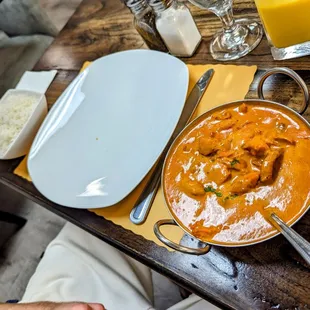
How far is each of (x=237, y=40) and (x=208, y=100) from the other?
185 mm

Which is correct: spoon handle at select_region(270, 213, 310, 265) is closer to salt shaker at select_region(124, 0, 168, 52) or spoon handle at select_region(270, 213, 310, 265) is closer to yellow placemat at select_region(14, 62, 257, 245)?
yellow placemat at select_region(14, 62, 257, 245)

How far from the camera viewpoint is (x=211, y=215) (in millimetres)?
726

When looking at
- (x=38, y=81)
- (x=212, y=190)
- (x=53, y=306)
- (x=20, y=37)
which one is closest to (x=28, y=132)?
(x=38, y=81)

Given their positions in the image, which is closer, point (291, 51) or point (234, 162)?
point (234, 162)

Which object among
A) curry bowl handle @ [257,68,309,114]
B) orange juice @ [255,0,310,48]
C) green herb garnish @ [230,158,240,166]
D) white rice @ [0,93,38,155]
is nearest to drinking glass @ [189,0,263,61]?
orange juice @ [255,0,310,48]

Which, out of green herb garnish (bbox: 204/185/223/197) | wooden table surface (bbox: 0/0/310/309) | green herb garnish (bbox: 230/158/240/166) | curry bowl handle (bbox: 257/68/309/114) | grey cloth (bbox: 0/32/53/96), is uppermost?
curry bowl handle (bbox: 257/68/309/114)

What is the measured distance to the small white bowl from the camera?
122cm

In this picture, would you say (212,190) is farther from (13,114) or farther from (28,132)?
(13,114)

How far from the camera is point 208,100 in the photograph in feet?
3.22

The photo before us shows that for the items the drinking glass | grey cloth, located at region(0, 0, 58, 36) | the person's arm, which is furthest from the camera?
grey cloth, located at region(0, 0, 58, 36)

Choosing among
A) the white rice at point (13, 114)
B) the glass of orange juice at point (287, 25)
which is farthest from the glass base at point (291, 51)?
the white rice at point (13, 114)

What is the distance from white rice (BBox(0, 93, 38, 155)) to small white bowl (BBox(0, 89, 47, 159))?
24 mm

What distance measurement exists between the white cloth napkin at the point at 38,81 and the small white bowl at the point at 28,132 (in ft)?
0.37

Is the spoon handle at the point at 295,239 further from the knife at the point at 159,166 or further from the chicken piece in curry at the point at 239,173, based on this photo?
the knife at the point at 159,166
